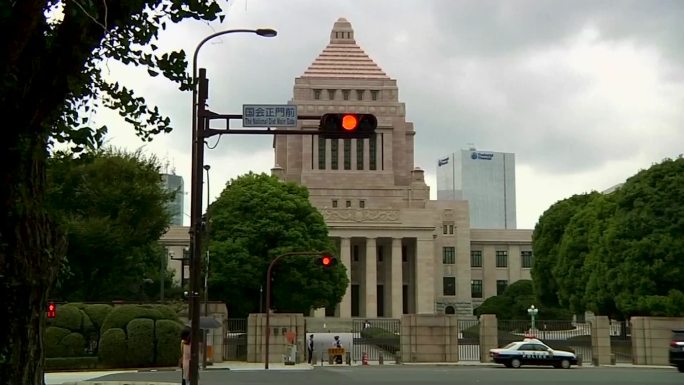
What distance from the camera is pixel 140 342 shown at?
33094 millimetres

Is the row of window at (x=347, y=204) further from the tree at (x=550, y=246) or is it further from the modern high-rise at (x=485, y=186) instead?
the modern high-rise at (x=485, y=186)

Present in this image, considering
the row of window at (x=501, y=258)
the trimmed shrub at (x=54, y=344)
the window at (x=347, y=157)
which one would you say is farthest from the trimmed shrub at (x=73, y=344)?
the row of window at (x=501, y=258)

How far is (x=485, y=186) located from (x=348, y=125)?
177 meters

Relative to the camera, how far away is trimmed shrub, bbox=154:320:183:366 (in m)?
33.5

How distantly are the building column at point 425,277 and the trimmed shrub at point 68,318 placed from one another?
51854mm

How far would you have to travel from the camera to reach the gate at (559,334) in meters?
43.0

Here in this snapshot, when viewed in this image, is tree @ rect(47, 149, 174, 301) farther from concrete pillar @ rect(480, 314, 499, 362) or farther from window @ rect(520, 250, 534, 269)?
window @ rect(520, 250, 534, 269)

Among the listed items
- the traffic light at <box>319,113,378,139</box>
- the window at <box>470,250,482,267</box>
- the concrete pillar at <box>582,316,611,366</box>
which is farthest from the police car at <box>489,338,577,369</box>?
the window at <box>470,250,482,267</box>

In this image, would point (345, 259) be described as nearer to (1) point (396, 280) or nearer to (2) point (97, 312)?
(1) point (396, 280)

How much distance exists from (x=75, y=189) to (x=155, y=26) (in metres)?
35.4

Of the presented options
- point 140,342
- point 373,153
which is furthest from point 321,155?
point 140,342

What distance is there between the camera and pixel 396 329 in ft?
181

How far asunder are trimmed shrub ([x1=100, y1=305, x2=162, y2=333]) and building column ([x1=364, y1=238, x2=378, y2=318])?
49035mm

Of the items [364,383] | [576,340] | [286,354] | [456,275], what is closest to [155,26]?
[364,383]
